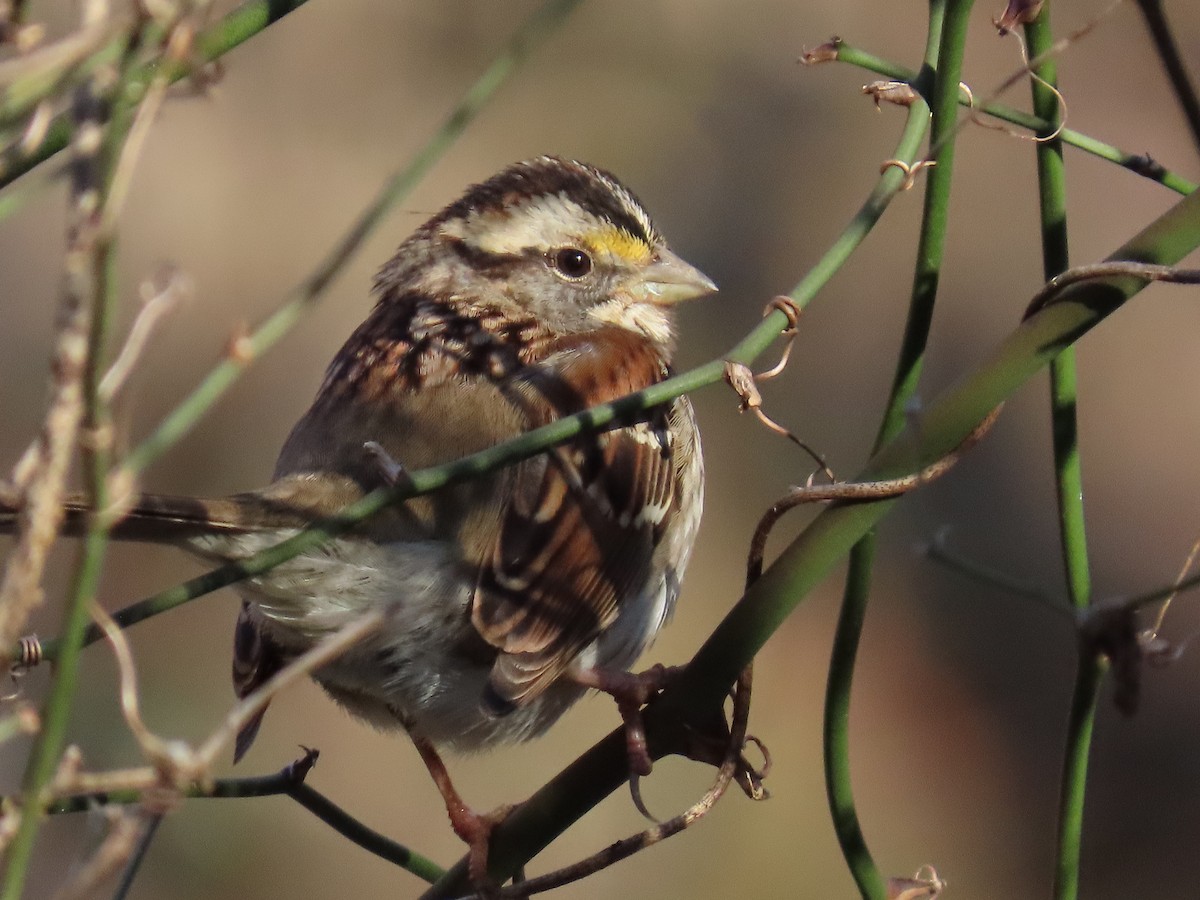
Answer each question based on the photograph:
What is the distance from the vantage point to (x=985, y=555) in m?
5.08

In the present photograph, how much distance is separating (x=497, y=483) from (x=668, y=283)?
0.60 m

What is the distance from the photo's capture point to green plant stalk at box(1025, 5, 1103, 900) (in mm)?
1338

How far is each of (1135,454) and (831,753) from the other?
4.36 meters

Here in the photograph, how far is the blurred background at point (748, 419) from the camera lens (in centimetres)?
443

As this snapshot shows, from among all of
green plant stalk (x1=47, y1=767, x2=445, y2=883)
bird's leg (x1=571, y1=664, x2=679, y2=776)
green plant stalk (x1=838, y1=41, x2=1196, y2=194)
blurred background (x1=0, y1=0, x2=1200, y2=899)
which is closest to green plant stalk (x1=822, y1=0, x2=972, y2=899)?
green plant stalk (x1=838, y1=41, x2=1196, y2=194)

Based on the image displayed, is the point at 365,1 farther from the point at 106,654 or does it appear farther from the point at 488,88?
the point at 488,88

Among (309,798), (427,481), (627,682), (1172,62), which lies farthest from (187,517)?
(1172,62)

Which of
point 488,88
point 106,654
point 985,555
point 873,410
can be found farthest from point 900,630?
point 488,88

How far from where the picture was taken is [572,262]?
2689 millimetres

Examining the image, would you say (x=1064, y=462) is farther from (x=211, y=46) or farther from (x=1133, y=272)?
(x=211, y=46)

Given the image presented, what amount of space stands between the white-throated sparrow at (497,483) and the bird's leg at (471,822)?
0.29 ft

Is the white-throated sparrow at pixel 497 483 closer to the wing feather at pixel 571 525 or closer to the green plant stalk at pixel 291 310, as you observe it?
the wing feather at pixel 571 525

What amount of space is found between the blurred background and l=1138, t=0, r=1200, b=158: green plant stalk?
312cm

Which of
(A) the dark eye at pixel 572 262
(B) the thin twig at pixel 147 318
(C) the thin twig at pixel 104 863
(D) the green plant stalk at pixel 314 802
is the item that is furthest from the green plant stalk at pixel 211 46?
(A) the dark eye at pixel 572 262
